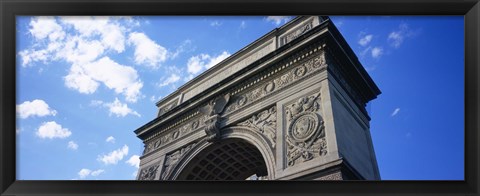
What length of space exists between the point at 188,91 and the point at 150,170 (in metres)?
3.77

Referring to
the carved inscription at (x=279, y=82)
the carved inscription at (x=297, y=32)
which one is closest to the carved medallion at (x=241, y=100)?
the carved inscription at (x=279, y=82)

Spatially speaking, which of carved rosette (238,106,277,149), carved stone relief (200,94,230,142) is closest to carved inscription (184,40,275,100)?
carved stone relief (200,94,230,142)

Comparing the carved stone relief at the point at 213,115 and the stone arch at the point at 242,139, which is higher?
the carved stone relief at the point at 213,115

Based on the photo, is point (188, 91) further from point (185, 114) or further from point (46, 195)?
point (46, 195)

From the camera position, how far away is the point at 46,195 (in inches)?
119

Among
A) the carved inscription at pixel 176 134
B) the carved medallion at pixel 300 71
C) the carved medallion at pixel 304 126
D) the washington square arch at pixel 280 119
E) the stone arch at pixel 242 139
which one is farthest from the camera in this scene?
the carved inscription at pixel 176 134

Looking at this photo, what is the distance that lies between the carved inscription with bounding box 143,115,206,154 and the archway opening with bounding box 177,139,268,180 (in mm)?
1160

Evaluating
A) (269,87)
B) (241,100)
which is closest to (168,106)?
(241,100)

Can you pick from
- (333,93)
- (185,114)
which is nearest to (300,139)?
(333,93)

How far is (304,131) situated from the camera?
9406mm

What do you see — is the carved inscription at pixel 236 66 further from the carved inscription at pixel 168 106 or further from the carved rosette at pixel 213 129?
the carved rosette at pixel 213 129

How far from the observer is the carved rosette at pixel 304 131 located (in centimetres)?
880
